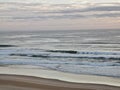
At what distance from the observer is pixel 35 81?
451 inches

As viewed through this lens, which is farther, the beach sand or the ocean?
the ocean

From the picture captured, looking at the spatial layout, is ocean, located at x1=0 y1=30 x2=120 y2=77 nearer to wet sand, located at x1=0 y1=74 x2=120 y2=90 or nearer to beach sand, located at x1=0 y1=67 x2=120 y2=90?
beach sand, located at x1=0 y1=67 x2=120 y2=90

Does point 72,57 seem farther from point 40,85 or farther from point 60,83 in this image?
point 40,85

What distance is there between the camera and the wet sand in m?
10.0

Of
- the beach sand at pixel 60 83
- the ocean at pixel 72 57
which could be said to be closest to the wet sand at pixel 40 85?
the beach sand at pixel 60 83

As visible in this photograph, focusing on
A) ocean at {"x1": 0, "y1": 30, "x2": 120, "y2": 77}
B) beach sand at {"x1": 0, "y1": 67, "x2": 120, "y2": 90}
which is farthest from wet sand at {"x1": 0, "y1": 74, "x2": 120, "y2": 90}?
ocean at {"x1": 0, "y1": 30, "x2": 120, "y2": 77}

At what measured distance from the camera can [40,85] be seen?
1057 centimetres

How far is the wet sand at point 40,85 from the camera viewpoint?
10044 mm

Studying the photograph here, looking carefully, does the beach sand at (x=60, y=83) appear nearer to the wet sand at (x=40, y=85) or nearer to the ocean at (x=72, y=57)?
the wet sand at (x=40, y=85)

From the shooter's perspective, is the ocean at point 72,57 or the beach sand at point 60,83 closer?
the beach sand at point 60,83

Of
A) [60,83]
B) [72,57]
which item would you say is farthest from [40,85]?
[72,57]

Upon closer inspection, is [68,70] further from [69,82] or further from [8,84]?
[8,84]

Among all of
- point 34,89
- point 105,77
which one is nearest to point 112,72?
Result: point 105,77

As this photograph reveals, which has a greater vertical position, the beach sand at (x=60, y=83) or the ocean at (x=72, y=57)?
the beach sand at (x=60, y=83)
